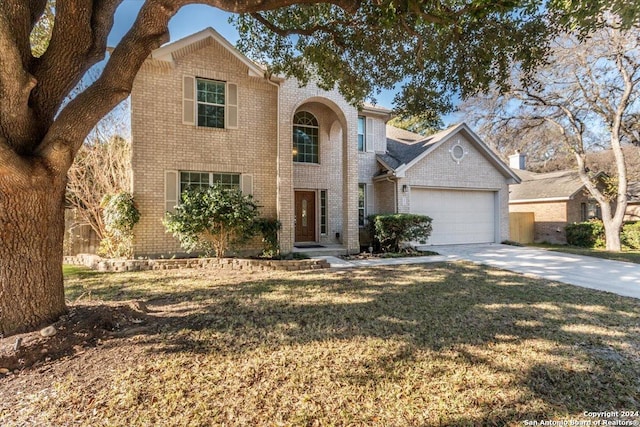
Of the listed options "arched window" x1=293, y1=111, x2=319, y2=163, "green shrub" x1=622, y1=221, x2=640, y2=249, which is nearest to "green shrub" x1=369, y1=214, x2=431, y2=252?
"arched window" x1=293, y1=111, x2=319, y2=163

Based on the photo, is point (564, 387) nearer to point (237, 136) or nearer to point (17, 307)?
point (17, 307)

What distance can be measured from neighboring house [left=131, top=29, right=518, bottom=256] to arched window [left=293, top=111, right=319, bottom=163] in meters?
0.04

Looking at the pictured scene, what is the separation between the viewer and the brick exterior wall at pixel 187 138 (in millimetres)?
9578

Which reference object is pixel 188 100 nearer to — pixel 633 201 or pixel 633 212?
pixel 633 201

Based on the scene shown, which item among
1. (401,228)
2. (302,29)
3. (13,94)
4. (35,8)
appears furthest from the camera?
(401,228)

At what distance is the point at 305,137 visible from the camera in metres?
12.8

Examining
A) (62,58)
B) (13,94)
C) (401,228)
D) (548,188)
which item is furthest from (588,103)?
(13,94)

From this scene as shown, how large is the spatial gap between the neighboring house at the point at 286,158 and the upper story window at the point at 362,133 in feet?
0.16

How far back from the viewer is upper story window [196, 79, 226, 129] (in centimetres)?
1036

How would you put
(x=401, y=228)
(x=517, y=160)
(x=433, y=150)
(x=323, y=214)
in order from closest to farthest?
(x=401, y=228) → (x=323, y=214) → (x=433, y=150) → (x=517, y=160)

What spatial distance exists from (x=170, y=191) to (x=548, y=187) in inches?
869

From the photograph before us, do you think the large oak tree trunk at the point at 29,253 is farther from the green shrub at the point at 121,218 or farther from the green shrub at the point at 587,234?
the green shrub at the point at 587,234

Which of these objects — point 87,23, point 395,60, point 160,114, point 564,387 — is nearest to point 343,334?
point 564,387

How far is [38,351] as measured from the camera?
11.1ft
